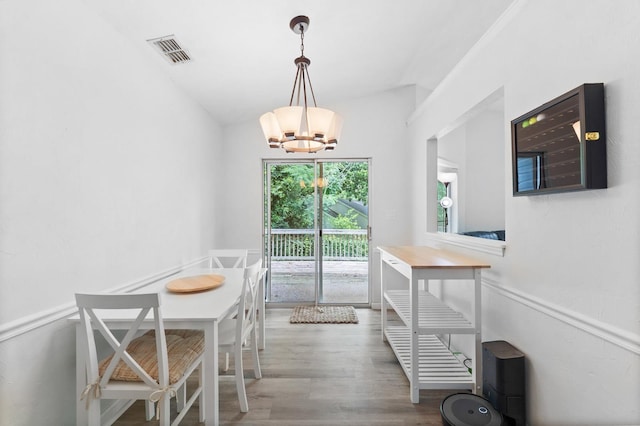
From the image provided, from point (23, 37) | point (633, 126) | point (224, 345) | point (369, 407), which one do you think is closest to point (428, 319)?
point (369, 407)

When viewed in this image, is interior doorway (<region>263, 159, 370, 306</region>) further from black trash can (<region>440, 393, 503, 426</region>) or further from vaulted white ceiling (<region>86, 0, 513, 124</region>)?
black trash can (<region>440, 393, 503, 426</region>)

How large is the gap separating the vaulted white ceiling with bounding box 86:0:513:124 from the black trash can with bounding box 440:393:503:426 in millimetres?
2660

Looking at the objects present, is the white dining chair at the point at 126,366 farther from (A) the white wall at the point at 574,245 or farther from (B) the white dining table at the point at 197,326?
(A) the white wall at the point at 574,245

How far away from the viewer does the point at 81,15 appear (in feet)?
5.38

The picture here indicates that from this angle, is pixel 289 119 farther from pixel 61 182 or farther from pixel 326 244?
pixel 326 244

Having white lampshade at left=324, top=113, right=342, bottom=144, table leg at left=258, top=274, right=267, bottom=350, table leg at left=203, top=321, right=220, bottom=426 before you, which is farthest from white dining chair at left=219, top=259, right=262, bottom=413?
white lampshade at left=324, top=113, right=342, bottom=144

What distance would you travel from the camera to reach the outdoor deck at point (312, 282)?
13.4ft

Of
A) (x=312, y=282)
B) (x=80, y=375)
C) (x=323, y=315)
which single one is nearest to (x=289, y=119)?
(x=80, y=375)

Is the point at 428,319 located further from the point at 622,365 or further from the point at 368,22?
the point at 368,22

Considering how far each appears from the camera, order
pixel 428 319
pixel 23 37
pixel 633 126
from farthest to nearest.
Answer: pixel 428 319
pixel 23 37
pixel 633 126

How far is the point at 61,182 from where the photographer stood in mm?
1509

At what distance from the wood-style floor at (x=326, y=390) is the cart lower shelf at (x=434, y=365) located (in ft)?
0.39

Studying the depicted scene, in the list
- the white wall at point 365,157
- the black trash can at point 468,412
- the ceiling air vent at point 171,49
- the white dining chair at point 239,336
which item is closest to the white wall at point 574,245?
the black trash can at point 468,412

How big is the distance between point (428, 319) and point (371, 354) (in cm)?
76
